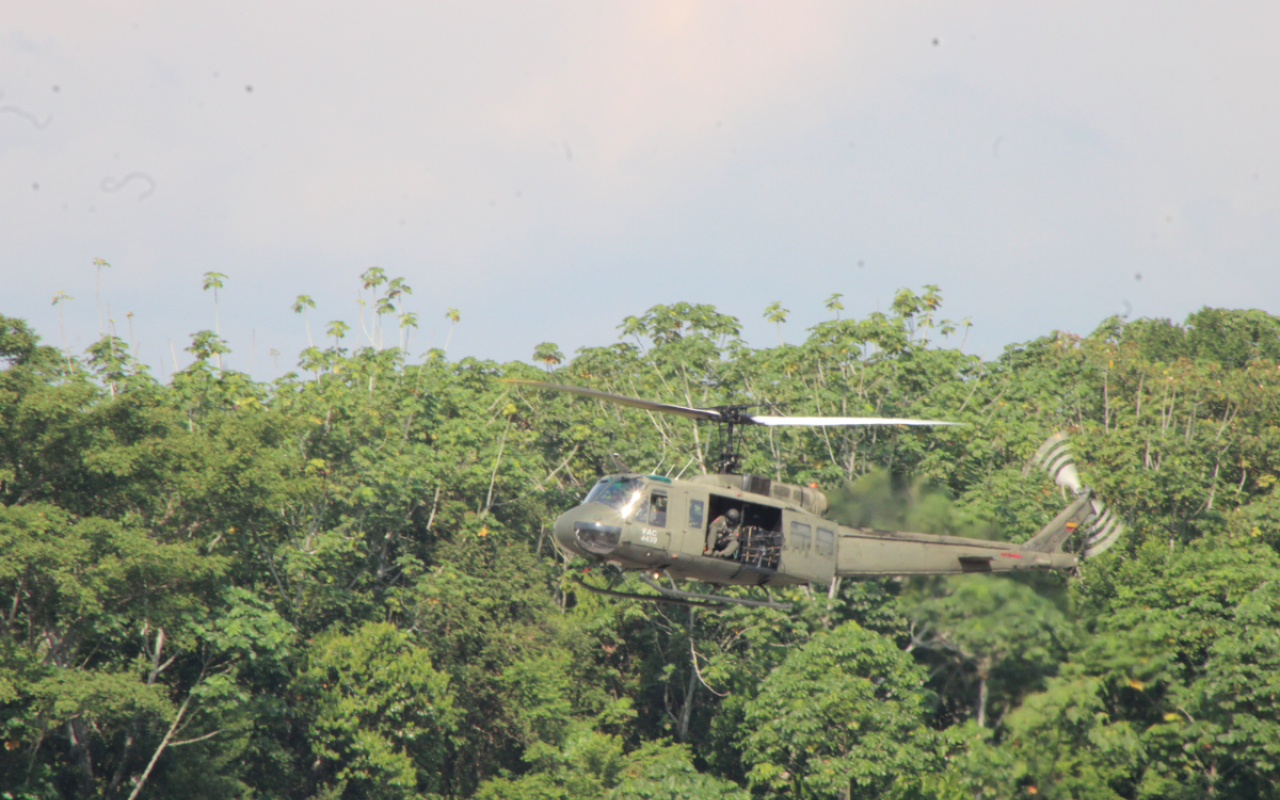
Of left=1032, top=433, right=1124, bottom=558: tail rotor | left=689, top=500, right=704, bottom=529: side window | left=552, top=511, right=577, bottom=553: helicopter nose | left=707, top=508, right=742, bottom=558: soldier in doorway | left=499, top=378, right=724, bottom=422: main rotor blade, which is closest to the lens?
left=499, top=378, right=724, bottom=422: main rotor blade

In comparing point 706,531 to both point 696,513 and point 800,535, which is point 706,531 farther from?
point 800,535

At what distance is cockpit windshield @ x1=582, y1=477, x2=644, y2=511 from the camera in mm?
20094

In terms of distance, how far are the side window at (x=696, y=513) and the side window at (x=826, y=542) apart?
2.63 m

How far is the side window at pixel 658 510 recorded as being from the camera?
65.6ft

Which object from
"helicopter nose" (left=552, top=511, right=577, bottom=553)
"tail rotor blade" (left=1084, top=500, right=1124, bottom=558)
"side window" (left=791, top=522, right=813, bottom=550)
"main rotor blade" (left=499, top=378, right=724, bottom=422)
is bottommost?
"helicopter nose" (left=552, top=511, right=577, bottom=553)

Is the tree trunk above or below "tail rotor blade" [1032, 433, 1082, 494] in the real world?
below

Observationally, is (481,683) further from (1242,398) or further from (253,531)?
(1242,398)

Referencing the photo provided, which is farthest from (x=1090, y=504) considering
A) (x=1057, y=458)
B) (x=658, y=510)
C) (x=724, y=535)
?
(x=658, y=510)

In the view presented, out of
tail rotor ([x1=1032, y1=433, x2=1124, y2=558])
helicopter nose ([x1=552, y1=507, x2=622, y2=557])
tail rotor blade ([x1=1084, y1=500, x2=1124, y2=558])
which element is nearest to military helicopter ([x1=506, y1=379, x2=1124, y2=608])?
helicopter nose ([x1=552, y1=507, x2=622, y2=557])

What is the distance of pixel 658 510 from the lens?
20062mm

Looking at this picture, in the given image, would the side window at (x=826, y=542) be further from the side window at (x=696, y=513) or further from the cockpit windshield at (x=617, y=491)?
the cockpit windshield at (x=617, y=491)

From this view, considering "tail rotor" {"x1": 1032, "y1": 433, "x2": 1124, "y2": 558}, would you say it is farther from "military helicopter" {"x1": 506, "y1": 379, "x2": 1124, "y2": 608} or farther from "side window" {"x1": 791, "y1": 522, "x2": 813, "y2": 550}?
"side window" {"x1": 791, "y1": 522, "x2": 813, "y2": 550}

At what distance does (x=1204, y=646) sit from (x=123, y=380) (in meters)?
33.1

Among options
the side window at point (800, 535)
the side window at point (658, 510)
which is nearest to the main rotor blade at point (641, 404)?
the side window at point (658, 510)
